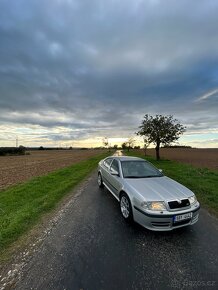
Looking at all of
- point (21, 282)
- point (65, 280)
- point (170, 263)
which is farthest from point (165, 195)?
point (21, 282)

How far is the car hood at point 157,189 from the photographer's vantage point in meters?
4.35

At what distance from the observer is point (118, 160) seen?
6762 mm

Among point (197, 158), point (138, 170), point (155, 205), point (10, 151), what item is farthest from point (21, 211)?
point (10, 151)

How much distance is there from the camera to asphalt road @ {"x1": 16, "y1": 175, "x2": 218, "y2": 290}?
2779mm

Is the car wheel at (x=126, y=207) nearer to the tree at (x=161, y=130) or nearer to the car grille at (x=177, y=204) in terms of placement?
the car grille at (x=177, y=204)

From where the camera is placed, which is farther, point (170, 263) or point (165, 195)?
point (165, 195)

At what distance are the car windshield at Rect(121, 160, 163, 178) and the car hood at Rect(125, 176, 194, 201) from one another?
0.37 m

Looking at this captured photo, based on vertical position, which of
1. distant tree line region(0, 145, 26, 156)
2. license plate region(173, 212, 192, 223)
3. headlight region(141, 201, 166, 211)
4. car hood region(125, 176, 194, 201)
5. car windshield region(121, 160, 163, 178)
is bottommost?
license plate region(173, 212, 192, 223)

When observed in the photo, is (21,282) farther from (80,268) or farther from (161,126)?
(161,126)

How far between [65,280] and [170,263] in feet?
5.69

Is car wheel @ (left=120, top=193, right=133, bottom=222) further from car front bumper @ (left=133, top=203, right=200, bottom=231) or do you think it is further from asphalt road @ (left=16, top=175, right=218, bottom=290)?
car front bumper @ (left=133, top=203, right=200, bottom=231)

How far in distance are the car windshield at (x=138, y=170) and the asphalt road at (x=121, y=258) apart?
145 cm

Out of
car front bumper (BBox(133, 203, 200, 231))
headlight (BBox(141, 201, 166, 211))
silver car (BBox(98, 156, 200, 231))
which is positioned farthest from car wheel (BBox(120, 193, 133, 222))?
headlight (BBox(141, 201, 166, 211))

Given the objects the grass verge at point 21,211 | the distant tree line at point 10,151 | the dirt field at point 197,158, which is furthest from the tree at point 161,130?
the distant tree line at point 10,151
